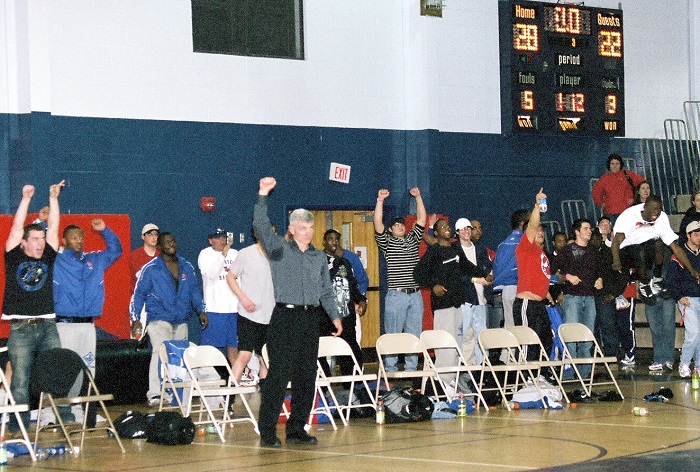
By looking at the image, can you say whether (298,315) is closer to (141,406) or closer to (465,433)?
(465,433)

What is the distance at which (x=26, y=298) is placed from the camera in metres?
9.70

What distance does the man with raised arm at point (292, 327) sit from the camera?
8961 millimetres

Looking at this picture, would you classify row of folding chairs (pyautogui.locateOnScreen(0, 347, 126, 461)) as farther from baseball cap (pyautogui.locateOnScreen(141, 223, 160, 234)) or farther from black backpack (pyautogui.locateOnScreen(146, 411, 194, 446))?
baseball cap (pyautogui.locateOnScreen(141, 223, 160, 234))

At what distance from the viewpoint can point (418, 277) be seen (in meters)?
12.6

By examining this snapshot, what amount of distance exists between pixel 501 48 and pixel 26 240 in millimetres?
9604

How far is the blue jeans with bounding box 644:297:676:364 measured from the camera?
1485 cm

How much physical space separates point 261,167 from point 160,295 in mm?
3694

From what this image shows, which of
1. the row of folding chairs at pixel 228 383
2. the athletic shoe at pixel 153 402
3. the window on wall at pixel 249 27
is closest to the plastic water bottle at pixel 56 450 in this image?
the row of folding chairs at pixel 228 383

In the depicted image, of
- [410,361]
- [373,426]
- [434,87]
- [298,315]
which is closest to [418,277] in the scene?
[410,361]

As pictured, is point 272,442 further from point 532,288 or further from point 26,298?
point 532,288

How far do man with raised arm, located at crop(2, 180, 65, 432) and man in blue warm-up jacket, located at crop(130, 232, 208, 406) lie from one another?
9.64ft

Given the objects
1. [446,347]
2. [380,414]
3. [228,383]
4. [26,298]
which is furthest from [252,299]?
[446,347]

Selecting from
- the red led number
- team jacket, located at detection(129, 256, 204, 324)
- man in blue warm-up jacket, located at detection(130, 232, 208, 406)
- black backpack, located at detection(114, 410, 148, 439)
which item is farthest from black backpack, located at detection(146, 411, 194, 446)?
the red led number

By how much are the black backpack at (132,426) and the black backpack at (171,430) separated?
0.72 feet
